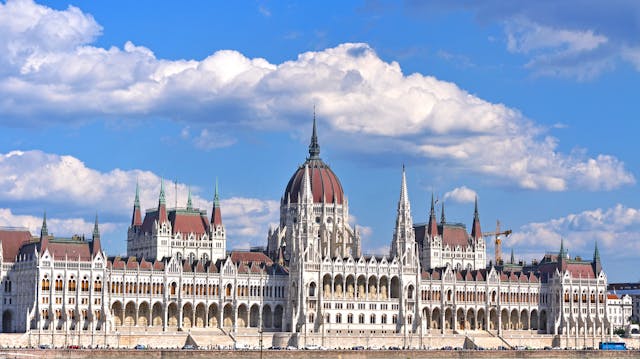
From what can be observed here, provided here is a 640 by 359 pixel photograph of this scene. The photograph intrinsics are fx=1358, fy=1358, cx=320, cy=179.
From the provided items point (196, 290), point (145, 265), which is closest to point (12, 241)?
point (145, 265)

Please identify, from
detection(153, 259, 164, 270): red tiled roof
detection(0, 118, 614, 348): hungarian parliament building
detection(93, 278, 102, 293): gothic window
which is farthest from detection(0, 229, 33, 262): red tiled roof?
detection(153, 259, 164, 270): red tiled roof

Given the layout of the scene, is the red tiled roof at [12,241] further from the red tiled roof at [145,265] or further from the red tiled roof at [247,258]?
the red tiled roof at [247,258]

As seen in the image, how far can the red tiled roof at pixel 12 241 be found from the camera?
180 meters

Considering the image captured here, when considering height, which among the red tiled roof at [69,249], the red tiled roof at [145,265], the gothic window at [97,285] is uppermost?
the red tiled roof at [69,249]

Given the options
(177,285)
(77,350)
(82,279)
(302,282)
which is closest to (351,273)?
(302,282)

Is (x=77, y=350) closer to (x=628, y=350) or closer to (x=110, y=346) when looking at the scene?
(x=110, y=346)

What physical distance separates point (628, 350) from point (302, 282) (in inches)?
1933

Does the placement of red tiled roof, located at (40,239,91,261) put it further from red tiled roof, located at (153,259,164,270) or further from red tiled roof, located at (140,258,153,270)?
red tiled roof, located at (153,259,164,270)

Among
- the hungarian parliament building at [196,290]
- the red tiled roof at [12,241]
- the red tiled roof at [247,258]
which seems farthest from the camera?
the red tiled roof at [247,258]

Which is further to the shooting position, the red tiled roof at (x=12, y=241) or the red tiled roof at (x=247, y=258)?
the red tiled roof at (x=247, y=258)

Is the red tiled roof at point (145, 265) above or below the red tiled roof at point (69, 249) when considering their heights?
below

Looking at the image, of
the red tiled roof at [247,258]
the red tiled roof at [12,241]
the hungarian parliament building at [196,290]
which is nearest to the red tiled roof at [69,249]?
the hungarian parliament building at [196,290]

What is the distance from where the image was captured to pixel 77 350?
500 feet

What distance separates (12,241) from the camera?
181625mm
